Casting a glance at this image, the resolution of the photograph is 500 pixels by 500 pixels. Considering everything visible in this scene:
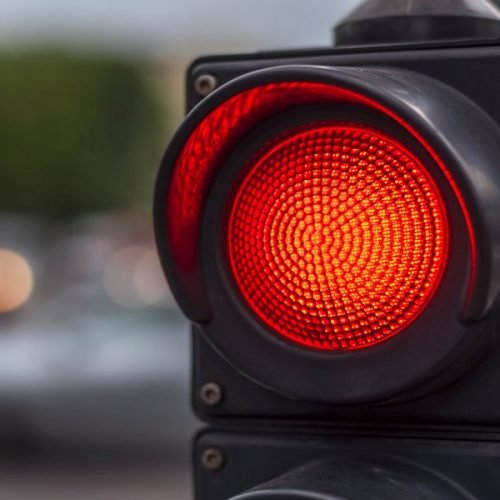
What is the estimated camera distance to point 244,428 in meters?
1.34

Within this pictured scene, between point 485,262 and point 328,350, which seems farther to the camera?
point 328,350

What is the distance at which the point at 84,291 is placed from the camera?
11172mm

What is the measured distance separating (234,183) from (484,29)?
0.94 feet

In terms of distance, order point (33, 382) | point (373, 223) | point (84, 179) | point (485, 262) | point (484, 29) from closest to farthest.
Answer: point (485, 262) < point (373, 223) < point (484, 29) < point (33, 382) < point (84, 179)

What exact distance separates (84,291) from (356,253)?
33.1ft

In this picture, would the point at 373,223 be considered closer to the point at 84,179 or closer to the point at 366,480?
the point at 366,480

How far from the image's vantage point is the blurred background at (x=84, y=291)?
337 inches

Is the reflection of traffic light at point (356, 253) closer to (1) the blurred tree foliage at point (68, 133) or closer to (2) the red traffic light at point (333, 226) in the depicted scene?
(2) the red traffic light at point (333, 226)

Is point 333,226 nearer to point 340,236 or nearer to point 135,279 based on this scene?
point 340,236

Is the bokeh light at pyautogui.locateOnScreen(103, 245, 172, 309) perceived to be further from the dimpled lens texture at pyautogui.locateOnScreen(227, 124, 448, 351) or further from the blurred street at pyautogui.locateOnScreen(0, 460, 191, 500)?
the dimpled lens texture at pyautogui.locateOnScreen(227, 124, 448, 351)

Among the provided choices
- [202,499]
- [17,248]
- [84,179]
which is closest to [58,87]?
[84,179]

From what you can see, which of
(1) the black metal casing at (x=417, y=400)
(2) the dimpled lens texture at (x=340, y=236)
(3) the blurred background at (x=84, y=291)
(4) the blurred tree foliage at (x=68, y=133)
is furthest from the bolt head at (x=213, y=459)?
(4) the blurred tree foliage at (x=68, y=133)

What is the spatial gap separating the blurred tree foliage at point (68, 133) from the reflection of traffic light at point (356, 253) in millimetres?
32066

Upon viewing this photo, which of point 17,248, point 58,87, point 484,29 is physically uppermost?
point 58,87
